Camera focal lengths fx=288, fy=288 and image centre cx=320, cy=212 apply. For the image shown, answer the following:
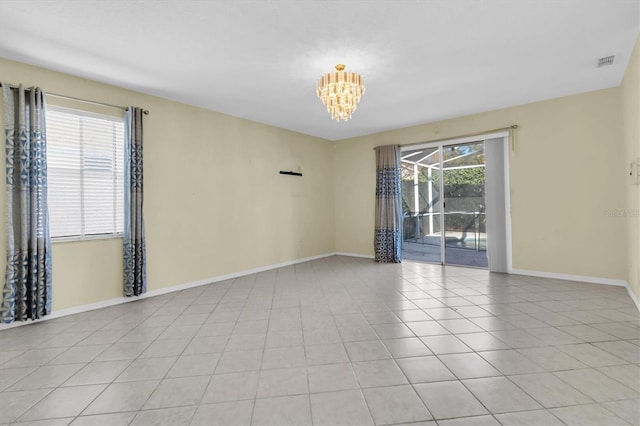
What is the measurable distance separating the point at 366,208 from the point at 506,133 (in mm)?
2918

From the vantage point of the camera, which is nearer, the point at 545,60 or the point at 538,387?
the point at 538,387

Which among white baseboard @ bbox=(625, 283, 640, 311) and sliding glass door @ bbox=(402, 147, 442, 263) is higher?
sliding glass door @ bbox=(402, 147, 442, 263)

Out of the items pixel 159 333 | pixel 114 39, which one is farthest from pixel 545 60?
pixel 159 333

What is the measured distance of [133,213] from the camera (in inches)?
143

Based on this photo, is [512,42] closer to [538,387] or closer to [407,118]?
[407,118]

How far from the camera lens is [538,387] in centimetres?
177

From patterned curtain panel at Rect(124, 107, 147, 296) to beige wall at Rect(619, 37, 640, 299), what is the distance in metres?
5.49

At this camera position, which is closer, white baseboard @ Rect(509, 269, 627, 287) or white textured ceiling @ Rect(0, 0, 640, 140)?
white textured ceiling @ Rect(0, 0, 640, 140)

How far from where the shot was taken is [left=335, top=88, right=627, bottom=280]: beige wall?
394 centimetres

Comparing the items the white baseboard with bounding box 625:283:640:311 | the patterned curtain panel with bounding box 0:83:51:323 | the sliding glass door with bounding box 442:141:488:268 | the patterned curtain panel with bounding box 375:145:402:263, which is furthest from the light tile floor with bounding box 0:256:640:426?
the patterned curtain panel with bounding box 375:145:402:263

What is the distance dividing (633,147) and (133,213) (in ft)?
19.1

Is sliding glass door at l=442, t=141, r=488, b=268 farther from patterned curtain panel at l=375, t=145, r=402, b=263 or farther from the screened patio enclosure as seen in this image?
patterned curtain panel at l=375, t=145, r=402, b=263

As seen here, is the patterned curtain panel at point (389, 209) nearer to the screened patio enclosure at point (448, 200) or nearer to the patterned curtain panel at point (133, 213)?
the screened patio enclosure at point (448, 200)

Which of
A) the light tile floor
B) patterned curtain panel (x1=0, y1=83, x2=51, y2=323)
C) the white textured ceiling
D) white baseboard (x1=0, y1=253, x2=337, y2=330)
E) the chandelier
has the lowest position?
the light tile floor
